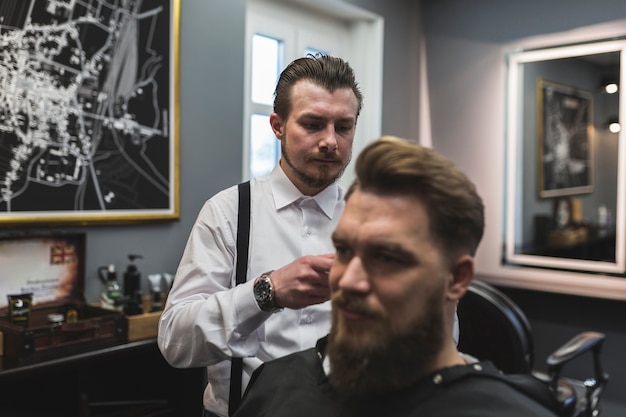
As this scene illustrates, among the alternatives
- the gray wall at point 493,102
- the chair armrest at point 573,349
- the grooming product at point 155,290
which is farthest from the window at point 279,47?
the chair armrest at point 573,349

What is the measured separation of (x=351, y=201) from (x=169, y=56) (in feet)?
6.28

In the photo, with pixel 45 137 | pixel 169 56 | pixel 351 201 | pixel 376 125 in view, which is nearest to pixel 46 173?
pixel 45 137

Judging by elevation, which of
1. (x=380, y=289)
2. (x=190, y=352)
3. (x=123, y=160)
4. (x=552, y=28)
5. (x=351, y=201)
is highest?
(x=552, y=28)

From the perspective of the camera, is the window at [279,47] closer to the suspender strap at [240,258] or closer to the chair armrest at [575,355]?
the suspender strap at [240,258]

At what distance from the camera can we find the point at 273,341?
153 cm

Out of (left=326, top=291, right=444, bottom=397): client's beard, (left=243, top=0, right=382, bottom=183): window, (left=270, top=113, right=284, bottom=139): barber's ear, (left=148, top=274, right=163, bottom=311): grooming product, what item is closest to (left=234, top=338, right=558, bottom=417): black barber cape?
(left=326, top=291, right=444, bottom=397): client's beard

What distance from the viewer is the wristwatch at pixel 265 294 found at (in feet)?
4.24

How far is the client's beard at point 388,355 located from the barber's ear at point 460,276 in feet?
0.15

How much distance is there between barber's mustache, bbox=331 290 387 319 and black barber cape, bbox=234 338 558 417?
20cm

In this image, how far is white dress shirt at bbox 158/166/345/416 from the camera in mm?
1355

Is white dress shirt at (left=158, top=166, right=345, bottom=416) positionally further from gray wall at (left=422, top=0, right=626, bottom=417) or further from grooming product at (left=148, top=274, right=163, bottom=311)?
gray wall at (left=422, top=0, right=626, bottom=417)

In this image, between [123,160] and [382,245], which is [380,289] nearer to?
[382,245]

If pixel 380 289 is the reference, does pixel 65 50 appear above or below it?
above

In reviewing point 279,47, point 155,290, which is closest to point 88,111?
point 155,290
